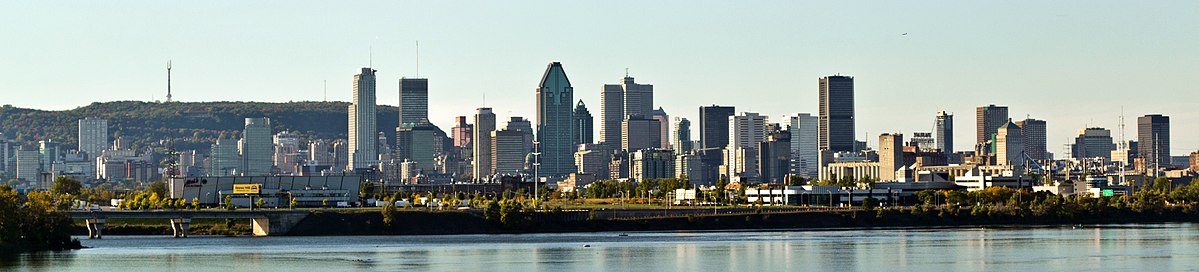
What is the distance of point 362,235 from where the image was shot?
164125 millimetres

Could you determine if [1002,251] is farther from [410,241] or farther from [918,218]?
[918,218]

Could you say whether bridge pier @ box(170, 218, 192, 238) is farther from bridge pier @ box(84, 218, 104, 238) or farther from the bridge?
bridge pier @ box(84, 218, 104, 238)

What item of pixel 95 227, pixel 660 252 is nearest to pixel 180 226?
pixel 95 227

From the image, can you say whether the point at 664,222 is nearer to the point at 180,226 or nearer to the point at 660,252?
the point at 180,226

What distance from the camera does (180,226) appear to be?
554ft

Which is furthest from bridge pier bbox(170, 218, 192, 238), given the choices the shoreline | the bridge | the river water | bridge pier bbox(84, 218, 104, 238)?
bridge pier bbox(84, 218, 104, 238)

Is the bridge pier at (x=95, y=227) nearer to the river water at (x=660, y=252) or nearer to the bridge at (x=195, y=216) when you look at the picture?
the bridge at (x=195, y=216)

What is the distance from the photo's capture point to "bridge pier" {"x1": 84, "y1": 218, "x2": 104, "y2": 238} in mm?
162137

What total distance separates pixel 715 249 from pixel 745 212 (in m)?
60.0

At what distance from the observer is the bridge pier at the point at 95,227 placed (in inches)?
6383

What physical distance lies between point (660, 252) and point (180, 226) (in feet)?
196

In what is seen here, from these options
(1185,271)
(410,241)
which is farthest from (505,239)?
(1185,271)

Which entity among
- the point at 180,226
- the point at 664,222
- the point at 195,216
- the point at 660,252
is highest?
the point at 195,216

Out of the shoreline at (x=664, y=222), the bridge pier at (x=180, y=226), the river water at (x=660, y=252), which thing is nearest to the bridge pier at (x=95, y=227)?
the river water at (x=660, y=252)
